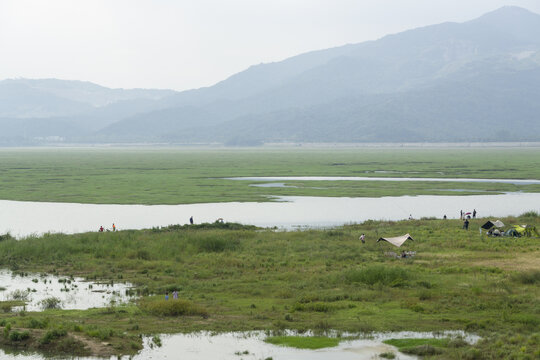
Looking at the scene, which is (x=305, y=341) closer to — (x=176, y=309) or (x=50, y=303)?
(x=176, y=309)

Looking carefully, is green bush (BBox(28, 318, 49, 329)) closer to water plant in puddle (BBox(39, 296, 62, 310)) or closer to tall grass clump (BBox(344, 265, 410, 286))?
water plant in puddle (BBox(39, 296, 62, 310))

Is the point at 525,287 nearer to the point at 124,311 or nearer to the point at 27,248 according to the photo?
the point at 124,311

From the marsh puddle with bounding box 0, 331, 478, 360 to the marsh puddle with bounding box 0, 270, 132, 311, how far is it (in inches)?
297

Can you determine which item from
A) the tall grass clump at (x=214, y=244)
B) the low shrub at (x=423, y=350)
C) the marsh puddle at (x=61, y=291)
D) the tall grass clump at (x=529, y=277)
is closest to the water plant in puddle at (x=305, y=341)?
the low shrub at (x=423, y=350)

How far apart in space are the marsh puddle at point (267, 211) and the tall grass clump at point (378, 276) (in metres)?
25.7

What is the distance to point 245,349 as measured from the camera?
28.0 metres

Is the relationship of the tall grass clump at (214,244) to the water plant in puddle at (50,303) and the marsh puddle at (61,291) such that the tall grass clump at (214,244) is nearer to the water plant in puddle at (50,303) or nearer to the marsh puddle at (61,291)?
the marsh puddle at (61,291)

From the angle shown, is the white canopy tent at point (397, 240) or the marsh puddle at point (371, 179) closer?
the white canopy tent at point (397, 240)

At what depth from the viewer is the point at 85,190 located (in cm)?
10725

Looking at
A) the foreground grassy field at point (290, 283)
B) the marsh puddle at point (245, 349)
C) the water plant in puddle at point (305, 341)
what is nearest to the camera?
the marsh puddle at point (245, 349)

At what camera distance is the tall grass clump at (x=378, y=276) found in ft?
127

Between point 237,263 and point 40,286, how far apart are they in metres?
12.2

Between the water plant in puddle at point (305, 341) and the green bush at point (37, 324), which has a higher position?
the green bush at point (37, 324)

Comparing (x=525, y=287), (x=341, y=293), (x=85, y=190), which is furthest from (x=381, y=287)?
(x=85, y=190)
